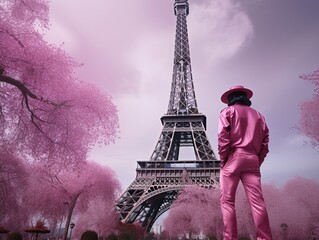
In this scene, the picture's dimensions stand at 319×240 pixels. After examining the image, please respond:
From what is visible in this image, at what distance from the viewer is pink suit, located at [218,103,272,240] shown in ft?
15.5

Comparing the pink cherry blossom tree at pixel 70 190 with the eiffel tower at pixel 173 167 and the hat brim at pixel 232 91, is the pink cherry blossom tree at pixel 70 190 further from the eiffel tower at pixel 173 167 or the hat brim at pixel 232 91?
the hat brim at pixel 232 91

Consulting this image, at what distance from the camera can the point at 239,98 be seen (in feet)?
18.6

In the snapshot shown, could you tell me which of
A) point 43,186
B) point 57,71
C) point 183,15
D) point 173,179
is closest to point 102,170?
point 43,186

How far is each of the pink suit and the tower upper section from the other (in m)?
38.4

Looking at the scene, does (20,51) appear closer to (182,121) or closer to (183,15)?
(182,121)

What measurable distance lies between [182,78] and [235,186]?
43887 millimetres

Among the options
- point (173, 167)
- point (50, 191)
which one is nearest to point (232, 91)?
point (50, 191)

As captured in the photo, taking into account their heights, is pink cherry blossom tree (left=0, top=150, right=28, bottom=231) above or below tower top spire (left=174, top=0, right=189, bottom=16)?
below

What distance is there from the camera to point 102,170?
24234 mm

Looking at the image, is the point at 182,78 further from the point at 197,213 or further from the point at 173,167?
the point at 197,213

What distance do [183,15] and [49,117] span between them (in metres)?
55.9

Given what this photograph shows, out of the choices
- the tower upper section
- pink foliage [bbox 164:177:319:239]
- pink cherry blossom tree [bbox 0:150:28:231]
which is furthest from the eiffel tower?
pink cherry blossom tree [bbox 0:150:28:231]

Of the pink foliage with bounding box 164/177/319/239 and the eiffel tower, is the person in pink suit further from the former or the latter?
the eiffel tower

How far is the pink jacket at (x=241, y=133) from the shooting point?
16.9 feet
